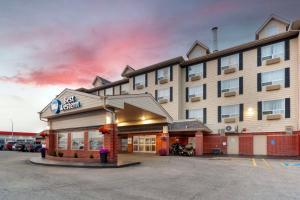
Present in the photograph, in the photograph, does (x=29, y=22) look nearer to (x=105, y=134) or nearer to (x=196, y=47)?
(x=105, y=134)

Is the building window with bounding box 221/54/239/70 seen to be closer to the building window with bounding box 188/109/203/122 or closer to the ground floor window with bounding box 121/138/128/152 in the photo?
the building window with bounding box 188/109/203/122

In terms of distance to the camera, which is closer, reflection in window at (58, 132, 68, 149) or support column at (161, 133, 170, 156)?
reflection in window at (58, 132, 68, 149)

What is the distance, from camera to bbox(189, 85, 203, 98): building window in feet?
106

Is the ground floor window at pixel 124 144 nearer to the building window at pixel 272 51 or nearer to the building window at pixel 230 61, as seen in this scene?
the building window at pixel 230 61

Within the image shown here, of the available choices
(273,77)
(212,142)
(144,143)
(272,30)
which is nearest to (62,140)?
(144,143)

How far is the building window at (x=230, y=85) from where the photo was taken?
2914 centimetres

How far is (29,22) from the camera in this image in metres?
16.7

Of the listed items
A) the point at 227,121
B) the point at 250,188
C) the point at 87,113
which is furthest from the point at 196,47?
the point at 250,188

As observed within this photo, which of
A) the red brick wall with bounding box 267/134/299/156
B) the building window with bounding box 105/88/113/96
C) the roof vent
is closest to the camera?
the red brick wall with bounding box 267/134/299/156

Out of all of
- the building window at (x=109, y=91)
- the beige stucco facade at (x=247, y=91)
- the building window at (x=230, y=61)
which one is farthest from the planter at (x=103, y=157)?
the building window at (x=109, y=91)

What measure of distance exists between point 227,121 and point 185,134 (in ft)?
17.9

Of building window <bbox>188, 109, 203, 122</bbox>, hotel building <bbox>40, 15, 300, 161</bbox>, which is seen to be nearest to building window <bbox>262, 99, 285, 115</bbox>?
hotel building <bbox>40, 15, 300, 161</bbox>

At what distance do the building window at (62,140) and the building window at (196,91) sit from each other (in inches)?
687

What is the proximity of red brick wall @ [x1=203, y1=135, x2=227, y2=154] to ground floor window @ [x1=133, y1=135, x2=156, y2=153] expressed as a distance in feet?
21.4
